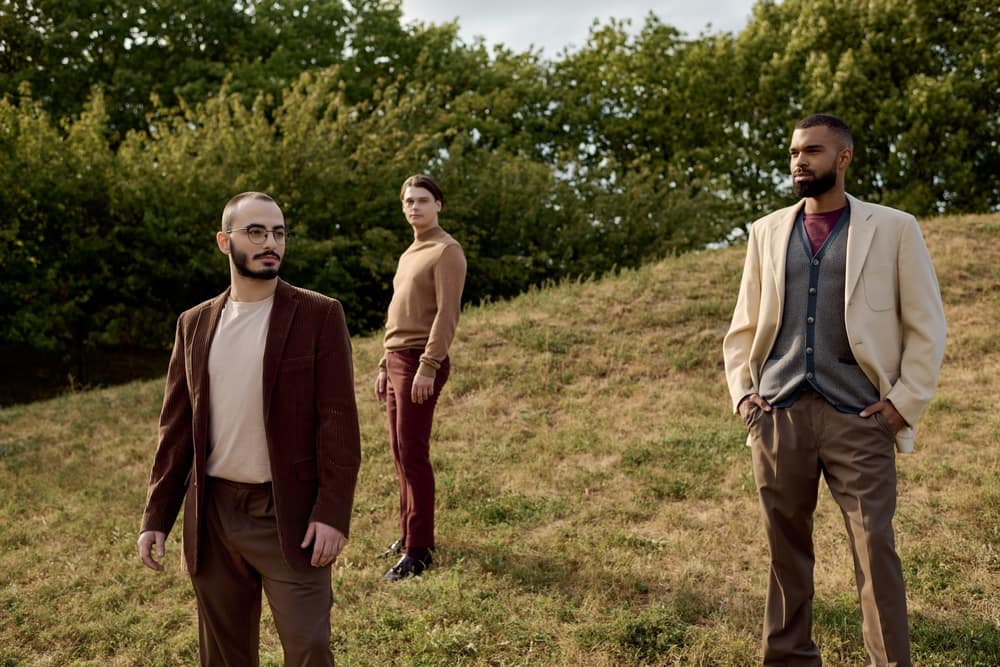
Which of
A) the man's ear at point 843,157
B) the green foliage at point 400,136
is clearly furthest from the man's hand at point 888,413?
the green foliage at point 400,136

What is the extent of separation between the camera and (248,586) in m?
3.21

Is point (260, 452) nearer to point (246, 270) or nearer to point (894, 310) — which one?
point (246, 270)

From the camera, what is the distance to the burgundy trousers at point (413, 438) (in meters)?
5.79

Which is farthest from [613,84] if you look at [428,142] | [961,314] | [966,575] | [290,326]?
[290,326]

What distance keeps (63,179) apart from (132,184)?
136cm

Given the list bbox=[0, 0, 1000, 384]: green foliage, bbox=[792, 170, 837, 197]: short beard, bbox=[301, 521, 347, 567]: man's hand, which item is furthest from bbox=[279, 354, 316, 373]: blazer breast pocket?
bbox=[0, 0, 1000, 384]: green foliage

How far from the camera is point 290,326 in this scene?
3.11 meters

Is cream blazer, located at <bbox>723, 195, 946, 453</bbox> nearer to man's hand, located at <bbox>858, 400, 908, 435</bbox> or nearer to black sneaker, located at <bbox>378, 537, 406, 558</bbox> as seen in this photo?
man's hand, located at <bbox>858, 400, 908, 435</bbox>

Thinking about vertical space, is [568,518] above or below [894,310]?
below

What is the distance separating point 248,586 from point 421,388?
252 centimetres

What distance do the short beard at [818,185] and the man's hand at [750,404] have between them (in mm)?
983

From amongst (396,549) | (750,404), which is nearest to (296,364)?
(750,404)

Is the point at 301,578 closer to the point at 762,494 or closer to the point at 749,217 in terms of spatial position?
the point at 762,494

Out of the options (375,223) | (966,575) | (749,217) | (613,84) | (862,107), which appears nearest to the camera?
(966,575)
